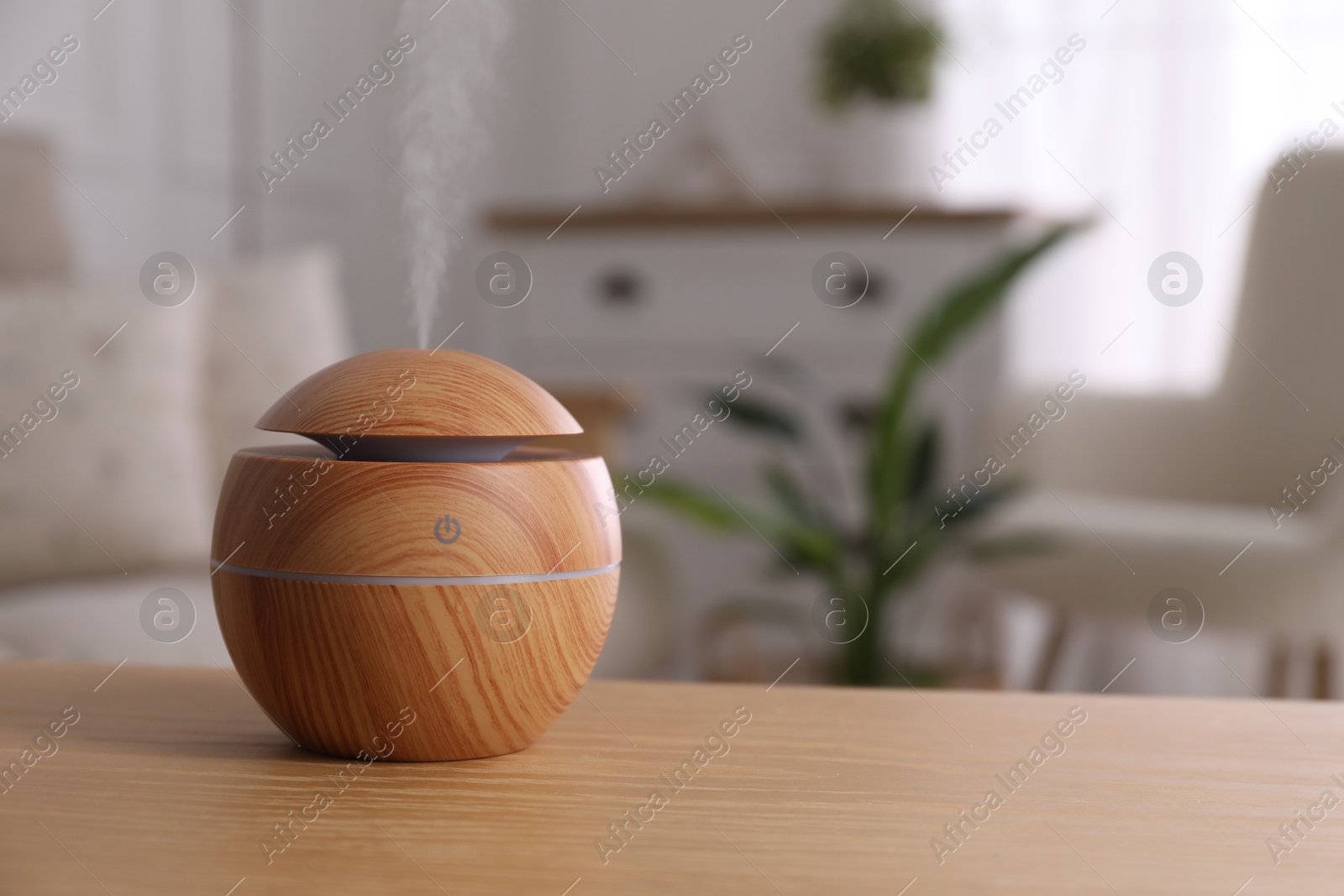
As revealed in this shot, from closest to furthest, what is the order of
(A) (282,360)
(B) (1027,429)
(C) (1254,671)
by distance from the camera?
(A) (282,360) < (B) (1027,429) < (C) (1254,671)

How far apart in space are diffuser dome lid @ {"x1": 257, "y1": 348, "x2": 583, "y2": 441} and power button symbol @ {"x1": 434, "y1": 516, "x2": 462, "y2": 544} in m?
0.03

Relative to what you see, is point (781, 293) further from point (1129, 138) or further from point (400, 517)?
point (400, 517)

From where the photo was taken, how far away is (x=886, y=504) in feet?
6.00

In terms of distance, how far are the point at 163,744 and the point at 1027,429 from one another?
1815 millimetres

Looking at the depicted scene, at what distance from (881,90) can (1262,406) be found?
3.14 feet

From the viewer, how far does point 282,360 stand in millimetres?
1609

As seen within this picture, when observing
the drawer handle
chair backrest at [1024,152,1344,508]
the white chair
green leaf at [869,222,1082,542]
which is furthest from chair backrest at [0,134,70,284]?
chair backrest at [1024,152,1344,508]

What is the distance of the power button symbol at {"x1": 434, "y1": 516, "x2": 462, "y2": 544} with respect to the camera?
476 millimetres

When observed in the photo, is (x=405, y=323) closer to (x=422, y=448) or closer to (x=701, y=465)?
(x=701, y=465)

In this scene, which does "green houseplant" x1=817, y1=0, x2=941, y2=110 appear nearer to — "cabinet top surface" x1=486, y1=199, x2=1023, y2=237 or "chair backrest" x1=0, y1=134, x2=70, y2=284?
"cabinet top surface" x1=486, y1=199, x2=1023, y2=237

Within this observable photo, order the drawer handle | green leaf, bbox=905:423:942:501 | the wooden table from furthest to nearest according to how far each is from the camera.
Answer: the drawer handle < green leaf, bbox=905:423:942:501 < the wooden table

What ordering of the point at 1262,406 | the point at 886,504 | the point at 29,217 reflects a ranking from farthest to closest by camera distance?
the point at 1262,406 < the point at 886,504 < the point at 29,217

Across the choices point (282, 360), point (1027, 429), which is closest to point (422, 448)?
point (282, 360)

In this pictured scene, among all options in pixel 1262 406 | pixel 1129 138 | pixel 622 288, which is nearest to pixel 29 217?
pixel 622 288
